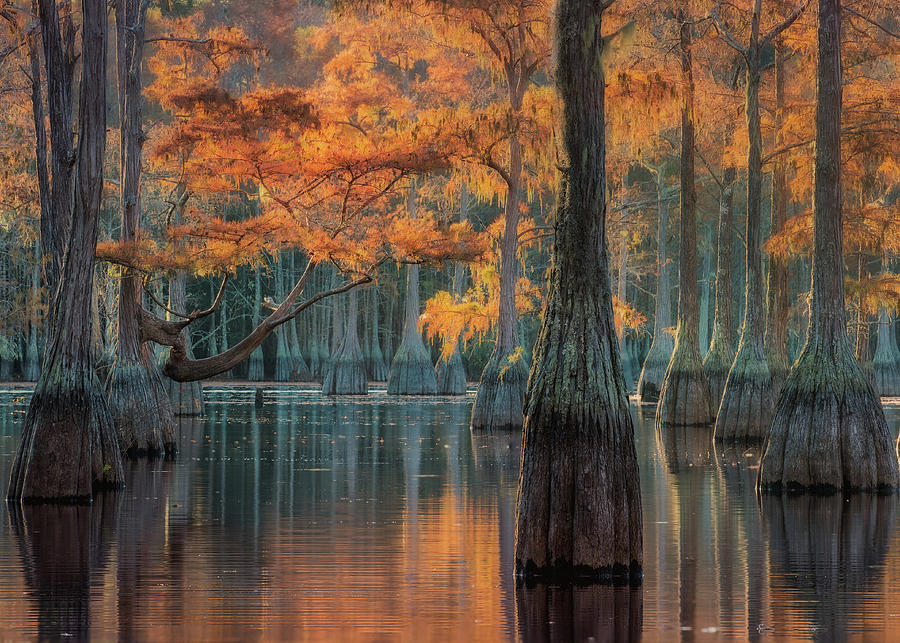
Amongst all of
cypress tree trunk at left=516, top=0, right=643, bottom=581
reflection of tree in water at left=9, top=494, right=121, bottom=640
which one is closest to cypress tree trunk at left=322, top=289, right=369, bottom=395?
reflection of tree in water at left=9, top=494, right=121, bottom=640

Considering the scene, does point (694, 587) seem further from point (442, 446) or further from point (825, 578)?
point (442, 446)

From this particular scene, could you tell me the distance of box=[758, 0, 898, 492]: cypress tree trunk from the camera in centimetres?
1306

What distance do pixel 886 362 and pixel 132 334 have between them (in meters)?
27.2

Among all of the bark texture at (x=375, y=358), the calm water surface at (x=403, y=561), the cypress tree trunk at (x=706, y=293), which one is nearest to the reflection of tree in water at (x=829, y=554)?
the calm water surface at (x=403, y=561)

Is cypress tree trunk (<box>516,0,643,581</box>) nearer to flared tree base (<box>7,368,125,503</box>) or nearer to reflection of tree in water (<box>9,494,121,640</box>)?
reflection of tree in water (<box>9,494,121,640</box>)

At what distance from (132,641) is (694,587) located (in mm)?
3866

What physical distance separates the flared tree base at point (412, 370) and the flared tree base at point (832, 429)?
75.2ft

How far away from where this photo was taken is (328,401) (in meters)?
34.2

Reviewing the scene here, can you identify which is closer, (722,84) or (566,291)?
(566,291)

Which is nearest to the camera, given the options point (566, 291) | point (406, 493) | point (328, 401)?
point (566, 291)

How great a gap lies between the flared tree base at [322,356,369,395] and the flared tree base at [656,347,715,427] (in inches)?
571

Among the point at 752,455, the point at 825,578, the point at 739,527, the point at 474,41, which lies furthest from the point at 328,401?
the point at 825,578

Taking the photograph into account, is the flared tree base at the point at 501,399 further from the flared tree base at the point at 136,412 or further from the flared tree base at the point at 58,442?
the flared tree base at the point at 58,442

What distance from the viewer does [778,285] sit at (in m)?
23.0
